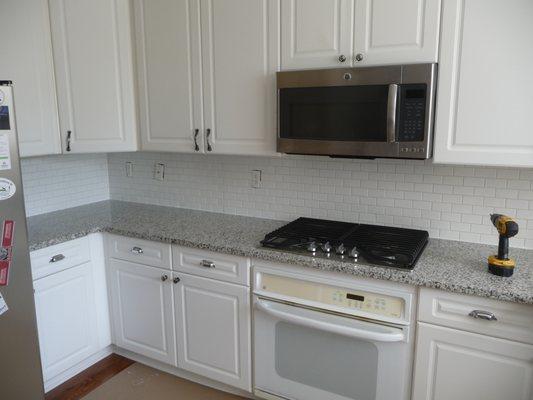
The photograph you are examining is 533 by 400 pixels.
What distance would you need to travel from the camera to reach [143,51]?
258cm

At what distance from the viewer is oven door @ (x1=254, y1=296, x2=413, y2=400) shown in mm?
1908

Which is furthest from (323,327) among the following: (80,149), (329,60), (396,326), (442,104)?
(80,149)

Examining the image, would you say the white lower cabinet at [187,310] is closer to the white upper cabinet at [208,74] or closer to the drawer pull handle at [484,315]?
the white upper cabinet at [208,74]

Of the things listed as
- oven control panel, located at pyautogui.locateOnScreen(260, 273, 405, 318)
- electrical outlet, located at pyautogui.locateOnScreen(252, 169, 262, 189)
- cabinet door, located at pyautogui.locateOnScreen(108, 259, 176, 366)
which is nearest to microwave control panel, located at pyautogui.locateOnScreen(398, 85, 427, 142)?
oven control panel, located at pyautogui.locateOnScreen(260, 273, 405, 318)

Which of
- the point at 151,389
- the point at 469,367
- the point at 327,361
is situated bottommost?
the point at 151,389

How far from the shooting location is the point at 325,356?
2.06 m

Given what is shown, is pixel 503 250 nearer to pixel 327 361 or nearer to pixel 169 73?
pixel 327 361

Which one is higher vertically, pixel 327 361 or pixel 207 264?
pixel 207 264

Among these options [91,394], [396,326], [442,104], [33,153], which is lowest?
[91,394]

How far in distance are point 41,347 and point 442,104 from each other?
230cm

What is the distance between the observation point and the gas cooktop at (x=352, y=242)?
196 cm

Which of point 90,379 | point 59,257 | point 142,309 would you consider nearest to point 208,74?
point 59,257

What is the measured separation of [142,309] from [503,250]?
1.90 meters

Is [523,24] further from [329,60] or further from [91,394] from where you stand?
[91,394]
